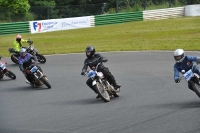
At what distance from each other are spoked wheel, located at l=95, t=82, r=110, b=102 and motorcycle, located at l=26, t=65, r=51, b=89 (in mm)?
3713

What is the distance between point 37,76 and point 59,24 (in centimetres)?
2815

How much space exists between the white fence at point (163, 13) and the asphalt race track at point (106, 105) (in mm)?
26918

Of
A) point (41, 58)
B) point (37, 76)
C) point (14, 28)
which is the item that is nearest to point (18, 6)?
point (14, 28)

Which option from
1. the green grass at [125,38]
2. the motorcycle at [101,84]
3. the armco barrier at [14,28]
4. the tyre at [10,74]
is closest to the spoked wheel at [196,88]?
the motorcycle at [101,84]

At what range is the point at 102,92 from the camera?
1336cm

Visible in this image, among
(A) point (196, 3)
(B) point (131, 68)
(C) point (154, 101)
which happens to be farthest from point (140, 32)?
(C) point (154, 101)

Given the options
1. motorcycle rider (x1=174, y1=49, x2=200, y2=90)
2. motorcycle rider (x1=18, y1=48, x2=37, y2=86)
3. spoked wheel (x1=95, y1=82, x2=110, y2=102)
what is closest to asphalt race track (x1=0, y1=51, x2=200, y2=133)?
spoked wheel (x1=95, y1=82, x2=110, y2=102)

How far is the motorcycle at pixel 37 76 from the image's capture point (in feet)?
54.3

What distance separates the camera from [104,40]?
114ft

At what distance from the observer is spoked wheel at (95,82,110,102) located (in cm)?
1313

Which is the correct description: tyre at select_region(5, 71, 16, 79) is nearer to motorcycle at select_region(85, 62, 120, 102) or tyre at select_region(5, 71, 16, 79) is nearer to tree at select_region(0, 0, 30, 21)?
motorcycle at select_region(85, 62, 120, 102)

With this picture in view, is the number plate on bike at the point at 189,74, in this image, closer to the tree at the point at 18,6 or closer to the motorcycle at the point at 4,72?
the motorcycle at the point at 4,72

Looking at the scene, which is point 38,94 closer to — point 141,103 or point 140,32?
point 141,103

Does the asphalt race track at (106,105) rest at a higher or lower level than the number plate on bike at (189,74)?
lower
